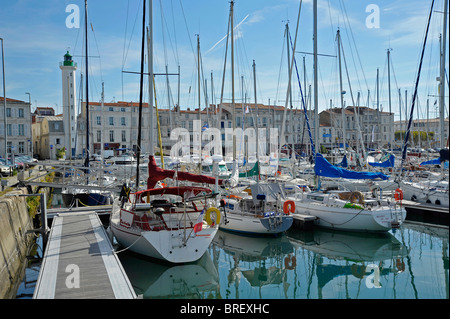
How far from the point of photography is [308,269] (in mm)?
16094

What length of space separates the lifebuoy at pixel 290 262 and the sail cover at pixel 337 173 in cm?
588

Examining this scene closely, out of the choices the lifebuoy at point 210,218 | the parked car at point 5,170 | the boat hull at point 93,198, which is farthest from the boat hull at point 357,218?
the parked car at point 5,170

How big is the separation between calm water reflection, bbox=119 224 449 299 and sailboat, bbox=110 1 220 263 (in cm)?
78

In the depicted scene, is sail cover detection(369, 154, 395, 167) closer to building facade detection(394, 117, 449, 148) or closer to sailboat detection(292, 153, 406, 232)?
sailboat detection(292, 153, 406, 232)

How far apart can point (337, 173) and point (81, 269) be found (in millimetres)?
14287

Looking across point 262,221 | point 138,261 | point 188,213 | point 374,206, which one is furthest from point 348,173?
point 138,261

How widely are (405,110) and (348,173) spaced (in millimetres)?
38434

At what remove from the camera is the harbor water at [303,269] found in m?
13.5

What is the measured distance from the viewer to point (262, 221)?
64.0 ft
